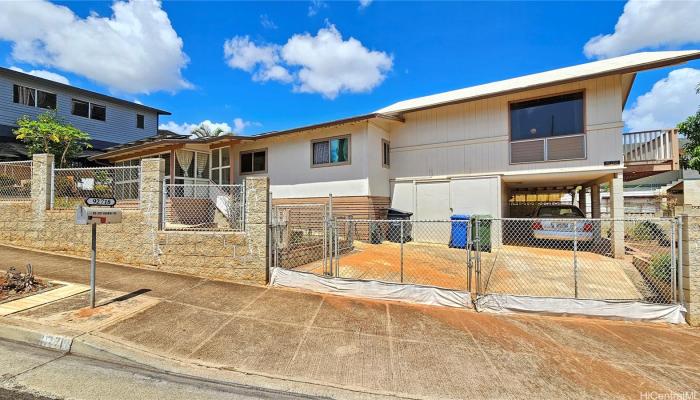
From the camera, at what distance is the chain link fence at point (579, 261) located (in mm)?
6258

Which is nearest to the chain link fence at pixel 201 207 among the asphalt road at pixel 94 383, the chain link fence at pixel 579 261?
the asphalt road at pixel 94 383

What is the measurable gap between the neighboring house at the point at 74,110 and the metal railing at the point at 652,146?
2712cm

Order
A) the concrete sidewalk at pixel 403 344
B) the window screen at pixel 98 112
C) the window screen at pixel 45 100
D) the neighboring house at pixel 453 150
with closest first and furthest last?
1. the concrete sidewalk at pixel 403 344
2. the neighboring house at pixel 453 150
3. the window screen at pixel 45 100
4. the window screen at pixel 98 112

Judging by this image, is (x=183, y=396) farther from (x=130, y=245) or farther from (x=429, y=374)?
(x=130, y=245)

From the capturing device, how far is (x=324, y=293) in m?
6.59

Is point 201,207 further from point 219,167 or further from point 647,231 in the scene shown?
point 647,231

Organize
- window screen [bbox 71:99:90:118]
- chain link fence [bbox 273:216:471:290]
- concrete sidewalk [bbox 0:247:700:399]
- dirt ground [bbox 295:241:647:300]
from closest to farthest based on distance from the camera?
concrete sidewalk [bbox 0:247:700:399]
dirt ground [bbox 295:241:647:300]
chain link fence [bbox 273:216:471:290]
window screen [bbox 71:99:90:118]

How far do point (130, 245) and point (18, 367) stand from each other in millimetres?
4488

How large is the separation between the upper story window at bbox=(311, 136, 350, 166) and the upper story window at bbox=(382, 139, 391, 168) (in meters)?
1.71

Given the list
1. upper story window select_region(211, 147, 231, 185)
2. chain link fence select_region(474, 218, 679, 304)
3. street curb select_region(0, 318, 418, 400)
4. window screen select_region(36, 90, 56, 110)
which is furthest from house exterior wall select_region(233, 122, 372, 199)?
window screen select_region(36, 90, 56, 110)

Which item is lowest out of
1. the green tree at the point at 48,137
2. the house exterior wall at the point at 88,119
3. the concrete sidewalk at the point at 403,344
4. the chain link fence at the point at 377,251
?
the concrete sidewalk at the point at 403,344

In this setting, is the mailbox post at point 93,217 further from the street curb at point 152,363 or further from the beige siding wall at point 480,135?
the beige siding wall at point 480,135

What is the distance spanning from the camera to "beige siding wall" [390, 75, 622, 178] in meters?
10.8

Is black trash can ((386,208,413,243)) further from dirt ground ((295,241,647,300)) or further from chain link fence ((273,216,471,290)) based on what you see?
dirt ground ((295,241,647,300))
